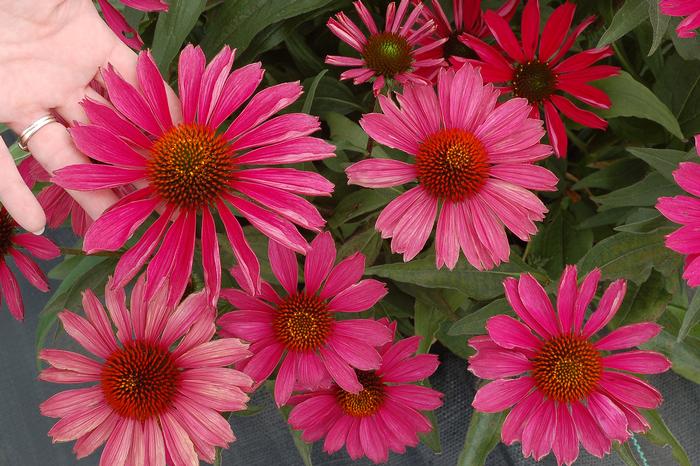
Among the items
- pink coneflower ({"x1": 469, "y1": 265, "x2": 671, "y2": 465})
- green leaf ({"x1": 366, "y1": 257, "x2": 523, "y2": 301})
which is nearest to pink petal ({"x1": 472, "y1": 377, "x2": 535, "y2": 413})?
pink coneflower ({"x1": 469, "y1": 265, "x2": 671, "y2": 465})

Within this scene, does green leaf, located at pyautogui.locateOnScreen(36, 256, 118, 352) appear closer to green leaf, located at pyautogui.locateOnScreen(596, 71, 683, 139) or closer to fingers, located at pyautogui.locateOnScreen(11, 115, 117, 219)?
fingers, located at pyautogui.locateOnScreen(11, 115, 117, 219)

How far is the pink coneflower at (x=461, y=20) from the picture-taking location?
74cm

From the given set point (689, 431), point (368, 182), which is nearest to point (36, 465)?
point (368, 182)

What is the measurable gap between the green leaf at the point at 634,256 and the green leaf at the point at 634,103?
16 centimetres

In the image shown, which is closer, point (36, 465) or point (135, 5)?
point (135, 5)

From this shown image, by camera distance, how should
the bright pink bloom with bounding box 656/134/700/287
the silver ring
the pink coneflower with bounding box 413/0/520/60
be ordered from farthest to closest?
the pink coneflower with bounding box 413/0/520/60
the silver ring
the bright pink bloom with bounding box 656/134/700/287

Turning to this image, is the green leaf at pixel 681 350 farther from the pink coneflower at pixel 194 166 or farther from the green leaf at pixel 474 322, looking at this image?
the pink coneflower at pixel 194 166

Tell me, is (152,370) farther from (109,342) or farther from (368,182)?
(368,182)

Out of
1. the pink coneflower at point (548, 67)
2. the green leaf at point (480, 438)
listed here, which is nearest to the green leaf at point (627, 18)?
the pink coneflower at point (548, 67)

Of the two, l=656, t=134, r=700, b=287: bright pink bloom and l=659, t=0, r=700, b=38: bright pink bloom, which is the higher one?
l=659, t=0, r=700, b=38: bright pink bloom

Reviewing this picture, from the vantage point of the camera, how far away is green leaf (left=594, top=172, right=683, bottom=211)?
67 cm

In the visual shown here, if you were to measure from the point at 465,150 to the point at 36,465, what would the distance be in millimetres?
842

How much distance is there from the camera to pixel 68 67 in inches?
25.5

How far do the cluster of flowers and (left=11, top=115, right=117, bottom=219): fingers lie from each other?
3 centimetres
